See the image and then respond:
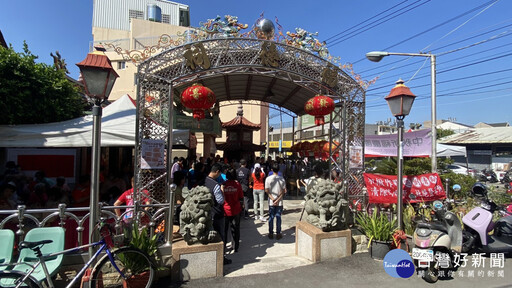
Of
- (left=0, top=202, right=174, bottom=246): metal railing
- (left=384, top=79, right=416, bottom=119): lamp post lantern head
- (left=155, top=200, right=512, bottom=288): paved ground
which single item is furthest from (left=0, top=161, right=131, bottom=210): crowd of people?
(left=384, top=79, right=416, bottom=119): lamp post lantern head

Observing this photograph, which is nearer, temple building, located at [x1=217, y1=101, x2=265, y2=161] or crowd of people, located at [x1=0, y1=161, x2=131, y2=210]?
crowd of people, located at [x1=0, y1=161, x2=131, y2=210]

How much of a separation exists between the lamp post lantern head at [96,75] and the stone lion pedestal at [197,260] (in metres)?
2.51

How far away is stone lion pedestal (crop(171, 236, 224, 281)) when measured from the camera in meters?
4.16

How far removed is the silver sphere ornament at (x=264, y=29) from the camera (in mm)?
6066

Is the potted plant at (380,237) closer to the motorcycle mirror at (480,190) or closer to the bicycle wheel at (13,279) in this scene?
the motorcycle mirror at (480,190)

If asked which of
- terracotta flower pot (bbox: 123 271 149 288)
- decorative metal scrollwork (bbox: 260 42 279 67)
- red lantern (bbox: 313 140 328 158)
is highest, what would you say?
decorative metal scrollwork (bbox: 260 42 279 67)

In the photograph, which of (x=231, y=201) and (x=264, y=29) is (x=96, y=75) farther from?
(x=264, y=29)

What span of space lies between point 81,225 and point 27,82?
4.67 meters

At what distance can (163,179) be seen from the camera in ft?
17.6

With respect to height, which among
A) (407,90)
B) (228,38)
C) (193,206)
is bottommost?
(193,206)

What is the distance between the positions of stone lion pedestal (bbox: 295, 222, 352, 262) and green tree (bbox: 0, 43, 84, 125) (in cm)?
689

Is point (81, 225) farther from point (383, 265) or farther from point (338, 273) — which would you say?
point (383, 265)

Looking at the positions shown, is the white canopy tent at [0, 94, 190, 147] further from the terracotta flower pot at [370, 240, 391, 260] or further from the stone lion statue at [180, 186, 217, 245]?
the terracotta flower pot at [370, 240, 391, 260]

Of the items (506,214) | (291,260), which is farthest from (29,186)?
(506,214)
